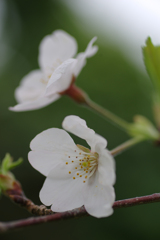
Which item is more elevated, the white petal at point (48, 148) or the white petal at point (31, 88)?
the white petal at point (31, 88)

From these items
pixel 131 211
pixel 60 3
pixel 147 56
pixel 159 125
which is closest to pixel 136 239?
pixel 131 211

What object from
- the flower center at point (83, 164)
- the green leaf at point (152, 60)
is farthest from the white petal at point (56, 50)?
the flower center at point (83, 164)

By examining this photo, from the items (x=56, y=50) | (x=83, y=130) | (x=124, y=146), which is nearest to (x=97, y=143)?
(x=83, y=130)

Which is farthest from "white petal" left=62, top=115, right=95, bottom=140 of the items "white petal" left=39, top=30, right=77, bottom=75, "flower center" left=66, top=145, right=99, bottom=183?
"white petal" left=39, top=30, right=77, bottom=75

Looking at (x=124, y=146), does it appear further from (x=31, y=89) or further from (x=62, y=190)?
(x=31, y=89)

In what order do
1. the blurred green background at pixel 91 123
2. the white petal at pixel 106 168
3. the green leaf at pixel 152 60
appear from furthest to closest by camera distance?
1. the blurred green background at pixel 91 123
2. the green leaf at pixel 152 60
3. the white petal at pixel 106 168

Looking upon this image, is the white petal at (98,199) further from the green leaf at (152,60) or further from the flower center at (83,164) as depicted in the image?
the green leaf at (152,60)
